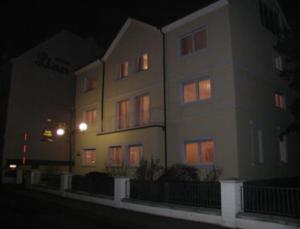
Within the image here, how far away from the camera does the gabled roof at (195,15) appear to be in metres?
14.2

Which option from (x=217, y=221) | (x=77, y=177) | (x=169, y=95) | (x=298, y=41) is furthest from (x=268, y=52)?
(x=77, y=177)

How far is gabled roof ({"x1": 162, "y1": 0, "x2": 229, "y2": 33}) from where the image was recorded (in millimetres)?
14211

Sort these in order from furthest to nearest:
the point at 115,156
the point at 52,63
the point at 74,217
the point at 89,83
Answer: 1. the point at 52,63
2. the point at 89,83
3. the point at 115,156
4. the point at 74,217

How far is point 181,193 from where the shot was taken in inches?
407

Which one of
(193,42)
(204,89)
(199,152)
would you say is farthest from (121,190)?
(193,42)

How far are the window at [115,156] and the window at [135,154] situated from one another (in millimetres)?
785

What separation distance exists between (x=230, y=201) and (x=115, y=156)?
11.5m

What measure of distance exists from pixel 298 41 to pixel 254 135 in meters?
6.31

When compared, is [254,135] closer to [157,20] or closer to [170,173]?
[170,173]

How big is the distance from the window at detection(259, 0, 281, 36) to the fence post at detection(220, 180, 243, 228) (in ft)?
38.1

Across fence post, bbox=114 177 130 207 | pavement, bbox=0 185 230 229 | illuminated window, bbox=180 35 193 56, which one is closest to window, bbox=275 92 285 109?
illuminated window, bbox=180 35 193 56

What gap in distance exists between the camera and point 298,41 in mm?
16094

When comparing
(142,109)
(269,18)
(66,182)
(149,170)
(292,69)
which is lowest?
(66,182)

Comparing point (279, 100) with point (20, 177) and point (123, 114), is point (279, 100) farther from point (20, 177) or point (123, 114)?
point (20, 177)
